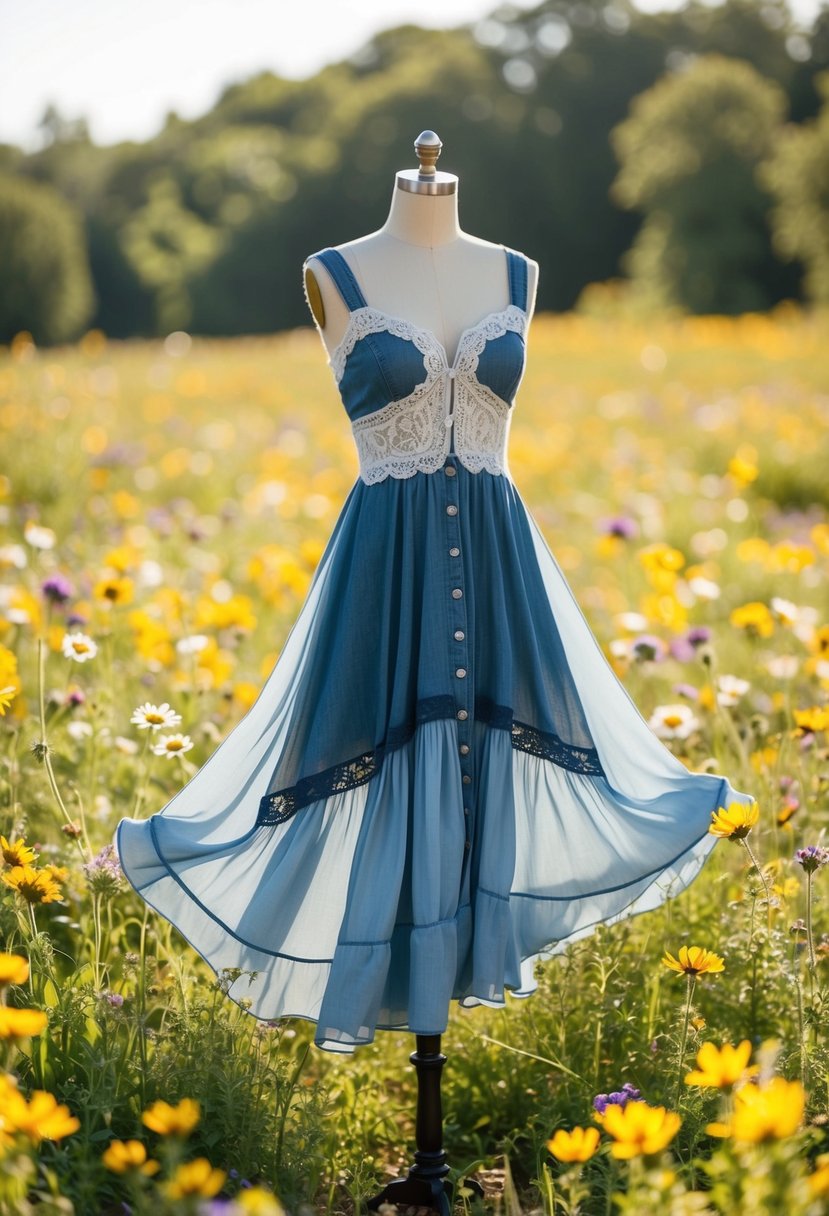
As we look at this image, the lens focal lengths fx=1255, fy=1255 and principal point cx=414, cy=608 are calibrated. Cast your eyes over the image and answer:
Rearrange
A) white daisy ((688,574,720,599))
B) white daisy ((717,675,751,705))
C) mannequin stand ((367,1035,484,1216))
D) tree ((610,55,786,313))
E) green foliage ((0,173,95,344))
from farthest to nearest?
1. green foliage ((0,173,95,344))
2. tree ((610,55,786,313))
3. white daisy ((688,574,720,599))
4. white daisy ((717,675,751,705))
5. mannequin stand ((367,1035,484,1216))

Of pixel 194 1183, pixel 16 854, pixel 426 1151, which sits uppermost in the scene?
pixel 16 854

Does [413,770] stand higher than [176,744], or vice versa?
[176,744]

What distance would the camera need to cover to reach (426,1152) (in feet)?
6.77

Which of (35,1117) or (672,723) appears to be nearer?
(35,1117)

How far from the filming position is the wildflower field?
1.47 meters

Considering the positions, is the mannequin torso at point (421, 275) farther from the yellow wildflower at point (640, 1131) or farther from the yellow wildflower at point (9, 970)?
the yellow wildflower at point (640, 1131)

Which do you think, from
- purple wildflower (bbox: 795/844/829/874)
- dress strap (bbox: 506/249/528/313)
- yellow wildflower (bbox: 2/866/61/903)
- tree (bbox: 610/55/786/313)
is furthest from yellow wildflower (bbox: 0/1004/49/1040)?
tree (bbox: 610/55/786/313)

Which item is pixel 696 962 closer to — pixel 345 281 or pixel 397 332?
pixel 397 332

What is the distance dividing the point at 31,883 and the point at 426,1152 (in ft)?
2.57

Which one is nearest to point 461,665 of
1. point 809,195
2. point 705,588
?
point 705,588

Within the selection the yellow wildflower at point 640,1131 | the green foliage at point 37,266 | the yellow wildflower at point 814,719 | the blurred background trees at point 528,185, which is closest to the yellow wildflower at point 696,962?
the yellow wildflower at point 640,1131

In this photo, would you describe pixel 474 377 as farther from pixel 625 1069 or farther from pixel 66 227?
pixel 66 227

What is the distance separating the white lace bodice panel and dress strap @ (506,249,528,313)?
81 millimetres

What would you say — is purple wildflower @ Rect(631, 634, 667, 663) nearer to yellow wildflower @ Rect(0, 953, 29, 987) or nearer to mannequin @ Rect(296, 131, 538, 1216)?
mannequin @ Rect(296, 131, 538, 1216)
